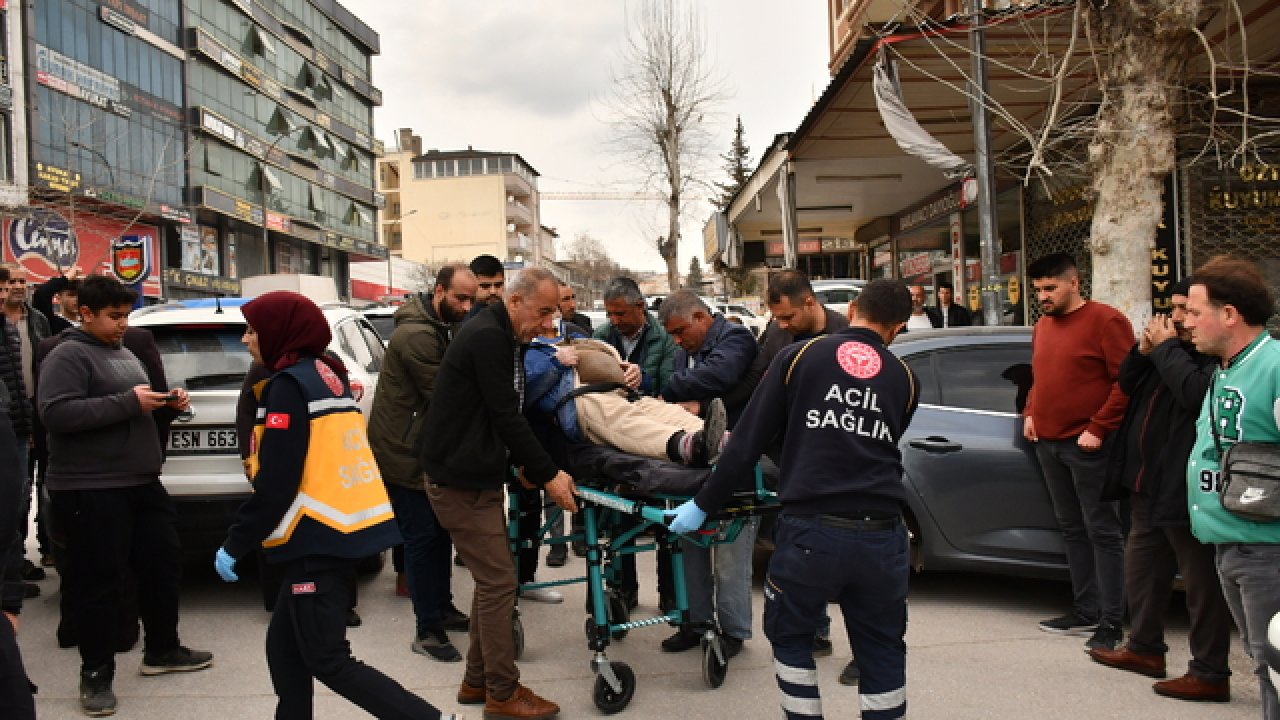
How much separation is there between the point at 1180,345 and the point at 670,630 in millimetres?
3008

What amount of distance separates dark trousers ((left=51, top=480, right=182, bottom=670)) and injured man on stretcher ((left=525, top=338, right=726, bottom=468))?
1961 millimetres

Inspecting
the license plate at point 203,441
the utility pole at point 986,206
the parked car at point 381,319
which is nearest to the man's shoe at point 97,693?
the license plate at point 203,441

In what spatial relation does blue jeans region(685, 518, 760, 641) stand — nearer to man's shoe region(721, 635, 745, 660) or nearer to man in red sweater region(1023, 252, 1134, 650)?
man's shoe region(721, 635, 745, 660)

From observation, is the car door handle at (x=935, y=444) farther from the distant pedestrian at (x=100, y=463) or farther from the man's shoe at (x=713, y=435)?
the distant pedestrian at (x=100, y=463)

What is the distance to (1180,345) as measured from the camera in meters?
4.46

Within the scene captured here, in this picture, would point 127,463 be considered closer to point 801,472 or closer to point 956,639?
point 801,472

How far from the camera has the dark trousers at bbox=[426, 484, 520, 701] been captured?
4199 mm

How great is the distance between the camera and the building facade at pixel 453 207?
9269 centimetres

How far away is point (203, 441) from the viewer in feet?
18.6

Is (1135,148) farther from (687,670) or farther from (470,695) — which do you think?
(470,695)

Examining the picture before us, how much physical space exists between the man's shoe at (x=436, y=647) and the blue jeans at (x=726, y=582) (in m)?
1.30

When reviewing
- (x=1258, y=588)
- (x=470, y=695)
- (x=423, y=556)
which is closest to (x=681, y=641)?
(x=470, y=695)

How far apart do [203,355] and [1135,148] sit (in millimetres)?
6422

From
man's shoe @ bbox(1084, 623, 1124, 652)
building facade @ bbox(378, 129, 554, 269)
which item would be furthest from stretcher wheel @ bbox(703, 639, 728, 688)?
building facade @ bbox(378, 129, 554, 269)
